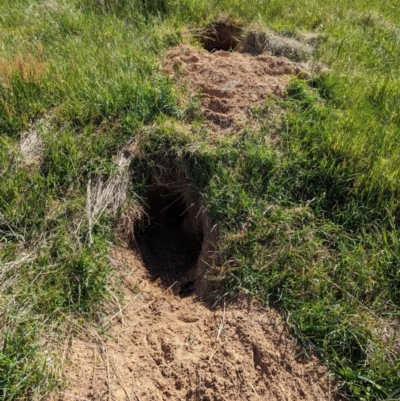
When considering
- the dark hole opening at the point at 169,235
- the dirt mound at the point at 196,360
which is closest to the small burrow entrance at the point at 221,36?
the dark hole opening at the point at 169,235

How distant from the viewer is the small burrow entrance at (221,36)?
4.17 meters

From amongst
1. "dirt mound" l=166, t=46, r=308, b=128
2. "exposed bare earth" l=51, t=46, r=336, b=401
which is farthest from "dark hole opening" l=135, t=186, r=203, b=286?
"dirt mound" l=166, t=46, r=308, b=128

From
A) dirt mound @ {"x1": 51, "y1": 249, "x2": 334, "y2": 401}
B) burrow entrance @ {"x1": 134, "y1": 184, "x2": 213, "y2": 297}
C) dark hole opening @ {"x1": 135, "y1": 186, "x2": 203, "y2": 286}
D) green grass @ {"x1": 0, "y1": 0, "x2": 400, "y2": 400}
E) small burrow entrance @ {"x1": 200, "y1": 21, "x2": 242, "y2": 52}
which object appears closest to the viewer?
dirt mound @ {"x1": 51, "y1": 249, "x2": 334, "y2": 401}

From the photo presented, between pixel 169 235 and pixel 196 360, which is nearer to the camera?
pixel 196 360

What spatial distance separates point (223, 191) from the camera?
9.06 ft

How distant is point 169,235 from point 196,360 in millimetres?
1165

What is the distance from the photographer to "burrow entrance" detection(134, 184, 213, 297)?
278 centimetres

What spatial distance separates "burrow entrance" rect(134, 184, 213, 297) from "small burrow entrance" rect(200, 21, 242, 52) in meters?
1.81

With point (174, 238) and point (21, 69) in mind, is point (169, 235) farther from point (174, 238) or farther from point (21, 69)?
point (21, 69)

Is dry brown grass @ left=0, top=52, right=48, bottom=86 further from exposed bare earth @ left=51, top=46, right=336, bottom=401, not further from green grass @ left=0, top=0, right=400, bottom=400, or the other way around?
exposed bare earth @ left=51, top=46, right=336, bottom=401

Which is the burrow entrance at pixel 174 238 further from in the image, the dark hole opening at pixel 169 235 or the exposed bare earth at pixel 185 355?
the exposed bare earth at pixel 185 355

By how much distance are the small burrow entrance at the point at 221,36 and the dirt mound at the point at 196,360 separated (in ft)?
9.20

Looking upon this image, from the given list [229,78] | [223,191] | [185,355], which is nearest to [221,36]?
[229,78]

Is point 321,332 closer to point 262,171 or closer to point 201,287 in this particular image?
point 201,287
